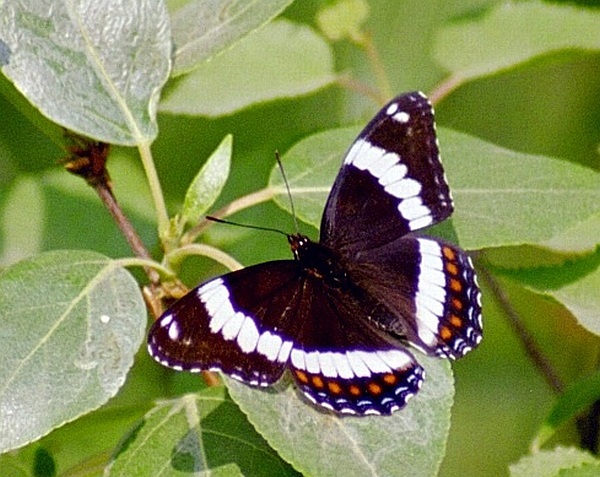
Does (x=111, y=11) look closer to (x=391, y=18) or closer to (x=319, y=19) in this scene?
(x=319, y=19)

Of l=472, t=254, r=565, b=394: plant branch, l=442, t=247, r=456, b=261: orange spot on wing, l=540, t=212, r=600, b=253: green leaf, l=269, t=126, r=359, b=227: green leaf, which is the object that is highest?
l=269, t=126, r=359, b=227: green leaf

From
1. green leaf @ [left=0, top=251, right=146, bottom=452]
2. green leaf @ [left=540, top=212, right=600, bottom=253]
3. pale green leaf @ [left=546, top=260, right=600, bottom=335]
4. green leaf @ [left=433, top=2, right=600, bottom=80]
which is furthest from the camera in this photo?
green leaf @ [left=433, top=2, right=600, bottom=80]

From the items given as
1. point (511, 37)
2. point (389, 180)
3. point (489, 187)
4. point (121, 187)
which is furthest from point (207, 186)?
point (511, 37)

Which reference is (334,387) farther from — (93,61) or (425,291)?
(93,61)

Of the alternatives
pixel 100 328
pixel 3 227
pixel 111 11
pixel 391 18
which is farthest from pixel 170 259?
pixel 391 18

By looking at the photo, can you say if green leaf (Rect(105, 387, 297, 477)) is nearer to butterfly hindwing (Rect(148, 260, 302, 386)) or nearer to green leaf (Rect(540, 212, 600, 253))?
butterfly hindwing (Rect(148, 260, 302, 386))

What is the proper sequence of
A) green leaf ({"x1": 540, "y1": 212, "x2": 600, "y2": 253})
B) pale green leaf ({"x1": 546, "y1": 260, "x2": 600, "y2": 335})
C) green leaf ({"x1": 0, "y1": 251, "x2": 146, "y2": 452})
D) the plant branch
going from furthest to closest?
the plant branch < green leaf ({"x1": 540, "y1": 212, "x2": 600, "y2": 253}) < pale green leaf ({"x1": 546, "y1": 260, "x2": 600, "y2": 335}) < green leaf ({"x1": 0, "y1": 251, "x2": 146, "y2": 452})

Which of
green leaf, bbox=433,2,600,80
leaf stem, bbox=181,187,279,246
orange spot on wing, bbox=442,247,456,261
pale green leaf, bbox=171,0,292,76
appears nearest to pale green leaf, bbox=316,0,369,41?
green leaf, bbox=433,2,600,80

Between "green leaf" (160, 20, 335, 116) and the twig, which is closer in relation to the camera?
the twig
